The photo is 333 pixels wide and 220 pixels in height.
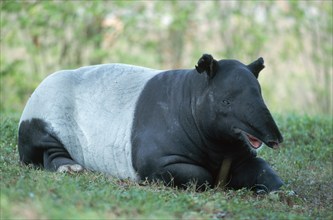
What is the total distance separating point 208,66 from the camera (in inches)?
289

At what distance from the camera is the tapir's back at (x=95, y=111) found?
26.3 ft

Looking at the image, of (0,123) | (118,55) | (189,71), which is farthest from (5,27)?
(189,71)

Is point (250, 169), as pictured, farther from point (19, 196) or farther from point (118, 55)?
point (118, 55)

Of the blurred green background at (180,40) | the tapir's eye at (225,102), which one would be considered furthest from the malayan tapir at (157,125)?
the blurred green background at (180,40)

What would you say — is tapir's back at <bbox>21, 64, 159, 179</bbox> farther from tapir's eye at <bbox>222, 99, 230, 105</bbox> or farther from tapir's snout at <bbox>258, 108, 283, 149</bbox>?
tapir's snout at <bbox>258, 108, 283, 149</bbox>

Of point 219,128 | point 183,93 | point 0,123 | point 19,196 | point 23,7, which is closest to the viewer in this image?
point 19,196

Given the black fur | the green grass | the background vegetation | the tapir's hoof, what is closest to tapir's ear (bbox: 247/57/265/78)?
the green grass

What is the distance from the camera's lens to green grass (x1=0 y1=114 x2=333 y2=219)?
5.27 metres

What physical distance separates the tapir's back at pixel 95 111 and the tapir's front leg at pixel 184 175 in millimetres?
505

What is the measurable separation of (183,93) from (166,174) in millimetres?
865

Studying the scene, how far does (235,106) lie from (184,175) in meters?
0.84

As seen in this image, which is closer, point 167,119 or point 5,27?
point 167,119

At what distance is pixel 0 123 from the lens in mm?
10352

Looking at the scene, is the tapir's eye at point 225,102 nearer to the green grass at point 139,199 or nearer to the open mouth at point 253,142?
the open mouth at point 253,142
